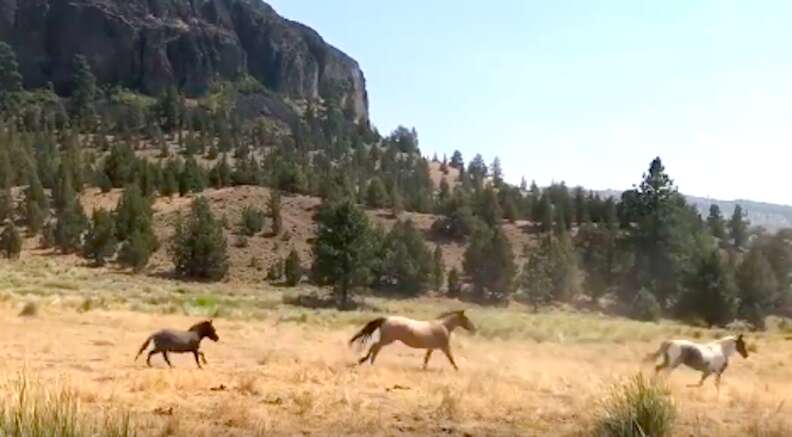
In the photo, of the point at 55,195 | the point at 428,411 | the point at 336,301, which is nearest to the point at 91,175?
the point at 55,195

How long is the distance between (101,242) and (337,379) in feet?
198

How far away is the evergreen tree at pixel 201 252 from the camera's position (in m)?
70.2

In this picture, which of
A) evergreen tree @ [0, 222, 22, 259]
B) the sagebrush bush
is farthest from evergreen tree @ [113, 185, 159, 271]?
the sagebrush bush

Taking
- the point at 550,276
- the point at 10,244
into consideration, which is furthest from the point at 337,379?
the point at 10,244

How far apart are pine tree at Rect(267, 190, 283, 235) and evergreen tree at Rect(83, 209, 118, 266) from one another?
62.9ft

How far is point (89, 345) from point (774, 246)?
68408 mm

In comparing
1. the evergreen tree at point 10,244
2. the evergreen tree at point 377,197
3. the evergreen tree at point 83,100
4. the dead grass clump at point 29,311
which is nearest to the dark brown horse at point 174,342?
the dead grass clump at point 29,311

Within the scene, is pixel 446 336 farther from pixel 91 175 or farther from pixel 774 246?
pixel 91 175

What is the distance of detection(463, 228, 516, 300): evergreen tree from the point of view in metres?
74.2

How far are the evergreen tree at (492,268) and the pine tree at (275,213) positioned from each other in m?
23.0

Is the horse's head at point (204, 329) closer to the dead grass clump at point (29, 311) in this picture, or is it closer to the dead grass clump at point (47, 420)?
the dead grass clump at point (29, 311)

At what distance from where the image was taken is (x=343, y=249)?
60469mm

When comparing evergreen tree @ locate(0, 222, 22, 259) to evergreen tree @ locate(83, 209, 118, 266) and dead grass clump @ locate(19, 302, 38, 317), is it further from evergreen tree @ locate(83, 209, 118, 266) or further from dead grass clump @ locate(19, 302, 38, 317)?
dead grass clump @ locate(19, 302, 38, 317)

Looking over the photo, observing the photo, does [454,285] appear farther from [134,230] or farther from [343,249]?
[134,230]
